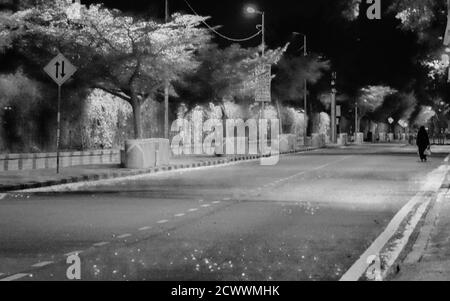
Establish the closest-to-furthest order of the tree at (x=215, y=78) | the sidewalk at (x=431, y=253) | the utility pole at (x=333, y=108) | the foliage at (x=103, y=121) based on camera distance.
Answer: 1. the sidewalk at (x=431, y=253)
2. the foliage at (x=103, y=121)
3. the tree at (x=215, y=78)
4. the utility pole at (x=333, y=108)

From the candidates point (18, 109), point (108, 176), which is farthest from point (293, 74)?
point (108, 176)

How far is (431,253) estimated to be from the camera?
10656 mm

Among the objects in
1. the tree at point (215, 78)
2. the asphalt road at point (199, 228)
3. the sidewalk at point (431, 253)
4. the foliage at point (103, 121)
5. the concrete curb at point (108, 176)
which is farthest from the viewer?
the tree at point (215, 78)

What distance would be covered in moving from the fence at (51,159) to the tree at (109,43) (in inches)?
84.4

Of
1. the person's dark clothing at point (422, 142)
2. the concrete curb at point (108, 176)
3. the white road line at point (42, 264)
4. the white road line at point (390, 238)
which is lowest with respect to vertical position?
the white road line at point (42, 264)

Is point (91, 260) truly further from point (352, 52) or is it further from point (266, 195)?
point (352, 52)

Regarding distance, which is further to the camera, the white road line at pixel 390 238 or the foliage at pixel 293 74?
the foliage at pixel 293 74

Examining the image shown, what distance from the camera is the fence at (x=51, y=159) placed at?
28797 millimetres

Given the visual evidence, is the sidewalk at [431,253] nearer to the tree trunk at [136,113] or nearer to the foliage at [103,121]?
the foliage at [103,121]

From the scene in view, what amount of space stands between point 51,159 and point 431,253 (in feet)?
73.9

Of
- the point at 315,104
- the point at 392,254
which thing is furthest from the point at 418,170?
the point at 315,104

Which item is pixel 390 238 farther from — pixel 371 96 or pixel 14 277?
pixel 371 96

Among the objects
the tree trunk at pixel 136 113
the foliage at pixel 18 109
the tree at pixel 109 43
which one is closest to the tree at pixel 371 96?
the tree at pixel 109 43

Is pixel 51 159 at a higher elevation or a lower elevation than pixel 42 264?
higher
